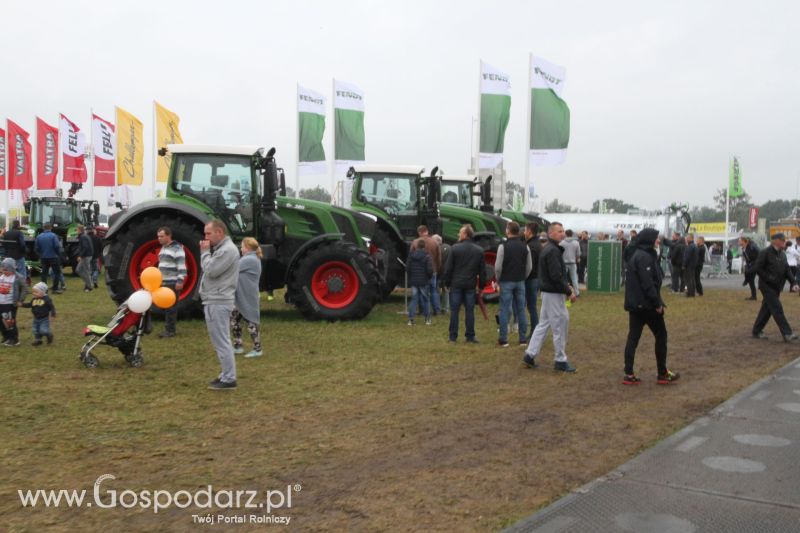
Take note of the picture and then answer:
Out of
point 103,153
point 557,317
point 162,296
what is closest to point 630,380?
point 557,317

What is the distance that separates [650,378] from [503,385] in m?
1.77

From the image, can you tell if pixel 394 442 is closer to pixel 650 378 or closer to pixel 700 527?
pixel 700 527

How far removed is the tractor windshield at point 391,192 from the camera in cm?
1572

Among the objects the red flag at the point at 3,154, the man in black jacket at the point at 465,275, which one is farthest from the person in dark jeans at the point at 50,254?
the red flag at the point at 3,154

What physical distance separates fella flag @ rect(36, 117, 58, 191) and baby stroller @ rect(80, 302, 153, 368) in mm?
25705

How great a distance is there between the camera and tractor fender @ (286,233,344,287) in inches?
472

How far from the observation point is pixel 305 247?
12047 mm

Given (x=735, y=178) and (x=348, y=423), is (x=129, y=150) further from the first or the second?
(x=735, y=178)

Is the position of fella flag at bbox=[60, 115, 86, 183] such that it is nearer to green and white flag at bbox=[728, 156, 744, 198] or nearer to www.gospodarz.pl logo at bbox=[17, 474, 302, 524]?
www.gospodarz.pl logo at bbox=[17, 474, 302, 524]

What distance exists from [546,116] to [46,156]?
2138 cm

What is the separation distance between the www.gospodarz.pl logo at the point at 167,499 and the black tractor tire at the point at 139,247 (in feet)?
23.3

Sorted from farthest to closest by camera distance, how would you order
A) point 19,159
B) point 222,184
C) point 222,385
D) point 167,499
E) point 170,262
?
point 19,159 → point 222,184 → point 170,262 → point 222,385 → point 167,499

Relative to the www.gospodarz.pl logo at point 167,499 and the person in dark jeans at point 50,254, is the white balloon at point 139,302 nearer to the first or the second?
the www.gospodarz.pl logo at point 167,499

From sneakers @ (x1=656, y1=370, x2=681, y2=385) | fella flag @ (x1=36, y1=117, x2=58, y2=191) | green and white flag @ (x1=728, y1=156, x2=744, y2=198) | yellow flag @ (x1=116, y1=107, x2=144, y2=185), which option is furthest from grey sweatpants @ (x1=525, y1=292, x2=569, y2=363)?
green and white flag @ (x1=728, y1=156, x2=744, y2=198)
